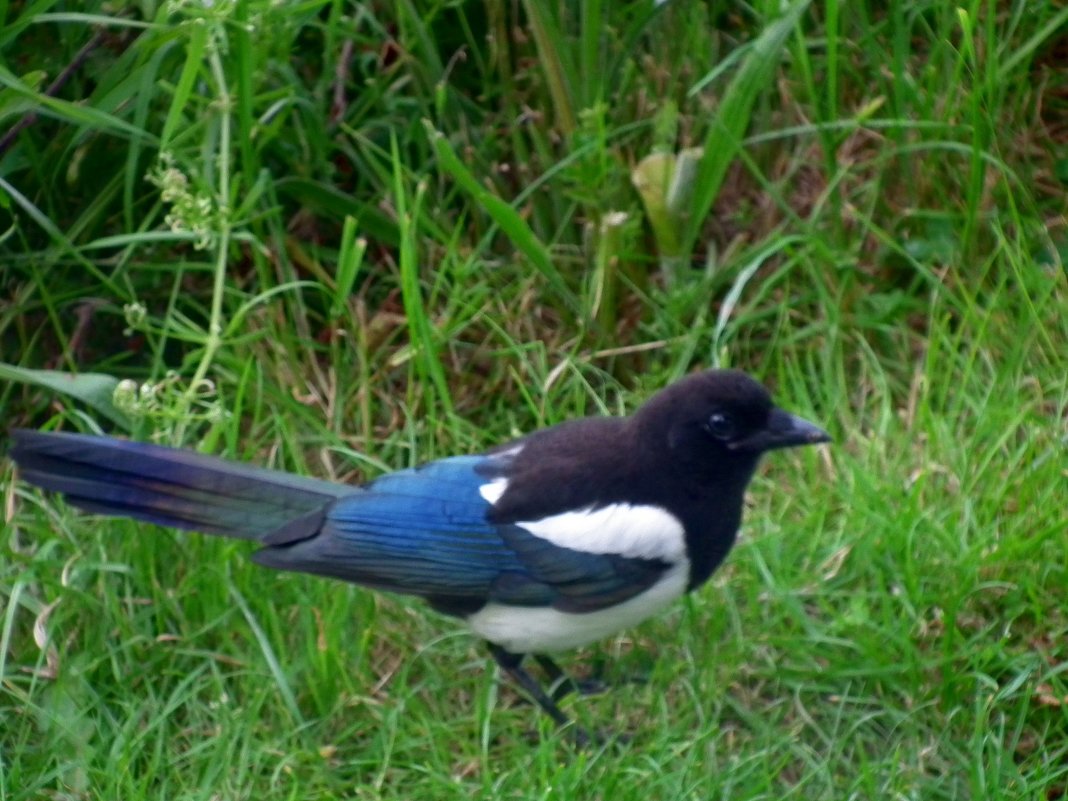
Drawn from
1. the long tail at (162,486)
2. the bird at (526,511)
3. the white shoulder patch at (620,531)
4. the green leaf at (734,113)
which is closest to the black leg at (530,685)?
the bird at (526,511)

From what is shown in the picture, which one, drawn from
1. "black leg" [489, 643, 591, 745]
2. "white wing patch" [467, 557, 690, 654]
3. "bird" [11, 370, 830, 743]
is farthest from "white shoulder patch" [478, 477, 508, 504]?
"black leg" [489, 643, 591, 745]

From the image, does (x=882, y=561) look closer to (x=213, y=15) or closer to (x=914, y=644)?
(x=914, y=644)

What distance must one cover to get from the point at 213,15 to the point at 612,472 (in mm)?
1090

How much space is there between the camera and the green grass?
9.55ft

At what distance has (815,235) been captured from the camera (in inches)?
144

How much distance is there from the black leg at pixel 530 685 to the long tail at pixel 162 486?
0.40 meters

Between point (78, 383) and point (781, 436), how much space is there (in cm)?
138

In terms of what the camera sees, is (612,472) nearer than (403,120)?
Yes

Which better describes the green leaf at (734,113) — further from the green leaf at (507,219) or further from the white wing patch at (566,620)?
the white wing patch at (566,620)

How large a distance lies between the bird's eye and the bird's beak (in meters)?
0.02

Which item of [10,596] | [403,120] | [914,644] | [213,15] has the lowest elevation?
[914,644]

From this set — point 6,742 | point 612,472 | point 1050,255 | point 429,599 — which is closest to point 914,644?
→ point 612,472

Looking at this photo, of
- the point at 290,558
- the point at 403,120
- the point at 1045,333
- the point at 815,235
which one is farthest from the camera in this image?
the point at 403,120

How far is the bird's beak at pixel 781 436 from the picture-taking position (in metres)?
2.90
